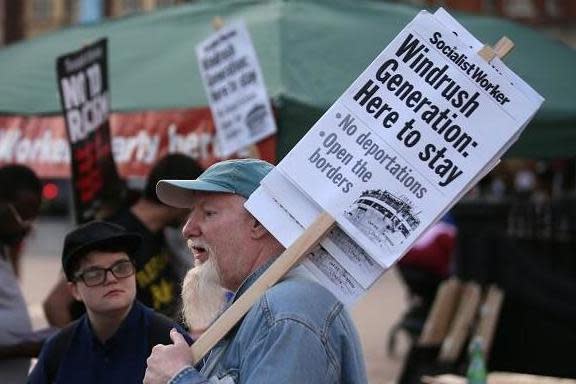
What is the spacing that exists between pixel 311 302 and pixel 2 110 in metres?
4.42

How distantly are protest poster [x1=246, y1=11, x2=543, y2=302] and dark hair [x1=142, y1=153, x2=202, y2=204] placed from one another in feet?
8.21

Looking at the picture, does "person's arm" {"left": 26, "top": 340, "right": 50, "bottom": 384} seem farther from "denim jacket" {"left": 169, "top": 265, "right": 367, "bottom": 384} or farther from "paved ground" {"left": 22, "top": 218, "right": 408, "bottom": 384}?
"paved ground" {"left": 22, "top": 218, "right": 408, "bottom": 384}

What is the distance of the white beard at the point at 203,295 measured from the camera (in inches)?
116

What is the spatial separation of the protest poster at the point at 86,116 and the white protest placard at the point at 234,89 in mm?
512

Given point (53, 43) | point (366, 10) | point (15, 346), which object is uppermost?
point (366, 10)

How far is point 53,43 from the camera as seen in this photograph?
7.33 m

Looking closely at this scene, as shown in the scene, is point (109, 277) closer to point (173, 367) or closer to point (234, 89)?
point (173, 367)

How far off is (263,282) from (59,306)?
2.77m

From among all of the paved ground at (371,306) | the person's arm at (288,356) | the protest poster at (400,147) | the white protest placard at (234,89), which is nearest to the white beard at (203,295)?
the protest poster at (400,147)

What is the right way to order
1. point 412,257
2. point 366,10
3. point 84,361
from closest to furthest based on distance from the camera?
point 84,361, point 366,10, point 412,257

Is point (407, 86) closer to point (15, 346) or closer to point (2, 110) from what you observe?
Answer: point (15, 346)

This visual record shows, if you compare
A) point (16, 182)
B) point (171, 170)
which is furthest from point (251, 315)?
point (171, 170)

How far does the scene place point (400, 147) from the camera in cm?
279

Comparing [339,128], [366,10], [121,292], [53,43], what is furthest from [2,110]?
[339,128]
